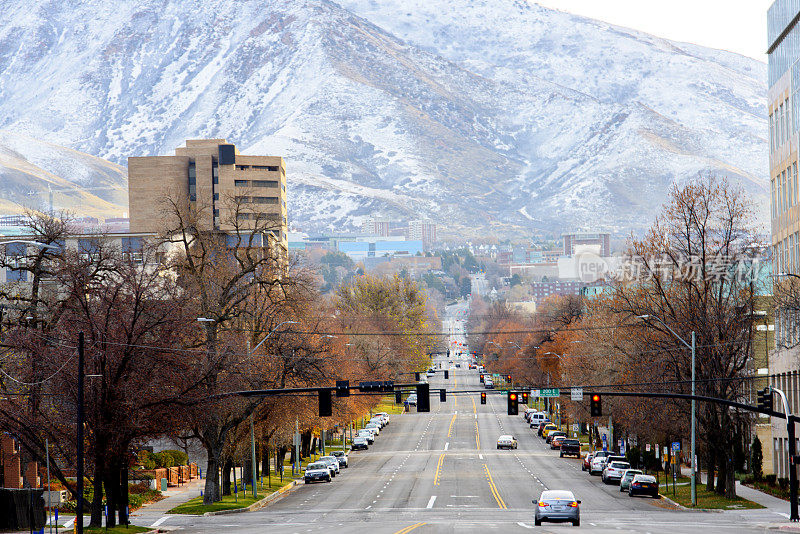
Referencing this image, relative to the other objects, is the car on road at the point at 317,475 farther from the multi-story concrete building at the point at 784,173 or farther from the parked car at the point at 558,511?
the parked car at the point at 558,511

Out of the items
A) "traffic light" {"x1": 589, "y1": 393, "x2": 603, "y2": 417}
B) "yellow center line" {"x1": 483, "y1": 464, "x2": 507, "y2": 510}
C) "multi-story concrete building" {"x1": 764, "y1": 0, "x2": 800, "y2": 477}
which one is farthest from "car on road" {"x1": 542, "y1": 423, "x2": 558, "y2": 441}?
"traffic light" {"x1": 589, "y1": 393, "x2": 603, "y2": 417}

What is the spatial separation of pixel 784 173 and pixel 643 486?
20.5 meters

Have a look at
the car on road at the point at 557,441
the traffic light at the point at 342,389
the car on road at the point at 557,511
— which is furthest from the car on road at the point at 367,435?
the car on road at the point at 557,511

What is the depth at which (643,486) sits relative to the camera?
6638 centimetres

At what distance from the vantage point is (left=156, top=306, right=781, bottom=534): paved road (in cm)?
4882

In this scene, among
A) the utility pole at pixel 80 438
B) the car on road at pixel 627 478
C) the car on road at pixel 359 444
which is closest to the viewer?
the utility pole at pixel 80 438

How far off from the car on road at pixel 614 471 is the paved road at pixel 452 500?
2.54 feet

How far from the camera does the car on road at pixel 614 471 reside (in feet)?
245

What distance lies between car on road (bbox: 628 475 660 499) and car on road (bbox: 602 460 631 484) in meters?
7.26

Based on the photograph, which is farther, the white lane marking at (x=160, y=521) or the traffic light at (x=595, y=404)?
the traffic light at (x=595, y=404)

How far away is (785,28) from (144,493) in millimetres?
46051

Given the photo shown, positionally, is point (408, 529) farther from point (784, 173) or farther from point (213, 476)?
point (784, 173)

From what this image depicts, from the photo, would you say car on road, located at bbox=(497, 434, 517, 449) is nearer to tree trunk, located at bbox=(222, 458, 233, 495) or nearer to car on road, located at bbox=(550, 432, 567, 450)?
car on road, located at bbox=(550, 432, 567, 450)

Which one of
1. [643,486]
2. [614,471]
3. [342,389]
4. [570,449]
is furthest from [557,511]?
[570,449]
